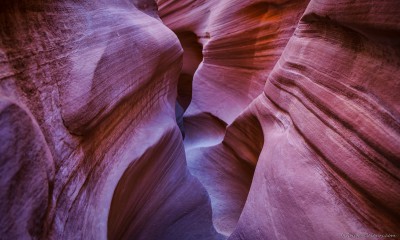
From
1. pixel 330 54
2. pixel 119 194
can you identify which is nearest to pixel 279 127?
pixel 330 54

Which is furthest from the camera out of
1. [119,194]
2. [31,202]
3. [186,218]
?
[186,218]

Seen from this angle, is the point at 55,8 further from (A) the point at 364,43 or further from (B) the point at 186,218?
(B) the point at 186,218

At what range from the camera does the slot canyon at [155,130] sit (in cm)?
85

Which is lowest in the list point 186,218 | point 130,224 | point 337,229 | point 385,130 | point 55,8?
point 186,218

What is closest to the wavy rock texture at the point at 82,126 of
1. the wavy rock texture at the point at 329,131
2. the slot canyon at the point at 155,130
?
the slot canyon at the point at 155,130

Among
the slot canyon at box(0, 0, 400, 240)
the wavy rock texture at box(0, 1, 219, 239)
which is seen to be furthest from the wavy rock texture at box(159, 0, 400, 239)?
the wavy rock texture at box(0, 1, 219, 239)

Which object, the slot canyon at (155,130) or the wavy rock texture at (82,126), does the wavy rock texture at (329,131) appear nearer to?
the slot canyon at (155,130)

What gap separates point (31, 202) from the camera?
2.50 feet

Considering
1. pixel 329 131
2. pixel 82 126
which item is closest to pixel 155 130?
pixel 82 126

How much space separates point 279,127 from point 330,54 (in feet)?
1.72

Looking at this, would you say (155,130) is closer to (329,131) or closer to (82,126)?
(82,126)

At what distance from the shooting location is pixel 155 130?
1941 mm

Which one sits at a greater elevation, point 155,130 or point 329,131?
point 329,131

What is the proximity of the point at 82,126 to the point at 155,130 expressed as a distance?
86 centimetres
